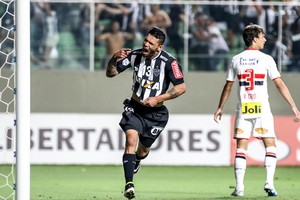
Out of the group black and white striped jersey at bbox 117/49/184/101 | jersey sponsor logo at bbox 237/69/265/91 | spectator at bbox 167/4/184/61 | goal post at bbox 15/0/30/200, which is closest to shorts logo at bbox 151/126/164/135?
black and white striped jersey at bbox 117/49/184/101

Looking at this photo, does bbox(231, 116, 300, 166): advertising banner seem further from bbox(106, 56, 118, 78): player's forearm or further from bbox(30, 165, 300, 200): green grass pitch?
bbox(106, 56, 118, 78): player's forearm

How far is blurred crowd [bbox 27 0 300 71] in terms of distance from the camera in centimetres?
1738

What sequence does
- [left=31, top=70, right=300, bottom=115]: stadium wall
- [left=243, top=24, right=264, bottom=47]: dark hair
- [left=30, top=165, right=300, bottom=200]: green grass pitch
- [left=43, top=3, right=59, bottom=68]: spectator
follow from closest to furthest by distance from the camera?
[left=243, top=24, right=264, bottom=47]: dark hair, [left=30, top=165, right=300, bottom=200]: green grass pitch, [left=43, top=3, right=59, bottom=68]: spectator, [left=31, top=70, right=300, bottom=115]: stadium wall

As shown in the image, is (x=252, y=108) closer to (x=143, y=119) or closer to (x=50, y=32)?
(x=143, y=119)

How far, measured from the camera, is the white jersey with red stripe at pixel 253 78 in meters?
10.9

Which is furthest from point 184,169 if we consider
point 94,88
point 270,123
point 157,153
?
point 270,123

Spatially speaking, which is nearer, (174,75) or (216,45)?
(174,75)

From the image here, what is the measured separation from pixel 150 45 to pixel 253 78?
1318mm

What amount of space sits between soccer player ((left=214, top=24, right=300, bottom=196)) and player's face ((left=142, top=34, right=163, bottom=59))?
1.06 m

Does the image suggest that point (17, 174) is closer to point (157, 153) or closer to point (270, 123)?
point (270, 123)

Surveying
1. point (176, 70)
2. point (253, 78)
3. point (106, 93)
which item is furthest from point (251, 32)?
point (106, 93)

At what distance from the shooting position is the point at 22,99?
8.44m

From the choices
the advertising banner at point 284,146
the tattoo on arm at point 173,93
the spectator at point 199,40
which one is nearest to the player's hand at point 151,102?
the tattoo on arm at point 173,93

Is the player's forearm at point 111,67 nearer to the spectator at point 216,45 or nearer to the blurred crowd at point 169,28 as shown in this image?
the blurred crowd at point 169,28
